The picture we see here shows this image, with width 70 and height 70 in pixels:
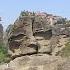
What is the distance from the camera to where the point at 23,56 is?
22719 millimetres

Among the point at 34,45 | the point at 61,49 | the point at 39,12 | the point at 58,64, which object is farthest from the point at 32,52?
the point at 39,12

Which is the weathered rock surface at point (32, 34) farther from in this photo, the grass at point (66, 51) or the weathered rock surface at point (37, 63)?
the weathered rock surface at point (37, 63)

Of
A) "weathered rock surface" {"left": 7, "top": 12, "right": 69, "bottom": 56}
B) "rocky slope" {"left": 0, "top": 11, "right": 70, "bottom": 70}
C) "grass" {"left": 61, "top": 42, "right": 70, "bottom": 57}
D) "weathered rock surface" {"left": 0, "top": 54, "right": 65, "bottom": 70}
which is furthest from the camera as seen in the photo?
"weathered rock surface" {"left": 7, "top": 12, "right": 69, "bottom": 56}

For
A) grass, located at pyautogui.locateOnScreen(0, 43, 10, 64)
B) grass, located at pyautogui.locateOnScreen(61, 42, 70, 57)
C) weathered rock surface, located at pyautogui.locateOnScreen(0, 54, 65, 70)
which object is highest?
grass, located at pyautogui.locateOnScreen(61, 42, 70, 57)

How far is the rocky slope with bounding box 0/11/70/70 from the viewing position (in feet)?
68.0

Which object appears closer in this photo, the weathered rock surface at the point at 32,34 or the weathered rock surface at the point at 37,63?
the weathered rock surface at the point at 37,63

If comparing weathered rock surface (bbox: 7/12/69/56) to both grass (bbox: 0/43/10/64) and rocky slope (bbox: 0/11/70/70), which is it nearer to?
rocky slope (bbox: 0/11/70/70)

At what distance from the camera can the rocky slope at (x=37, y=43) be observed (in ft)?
68.0

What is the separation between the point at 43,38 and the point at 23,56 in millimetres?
2617

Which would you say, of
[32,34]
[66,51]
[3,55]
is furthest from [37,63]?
[3,55]

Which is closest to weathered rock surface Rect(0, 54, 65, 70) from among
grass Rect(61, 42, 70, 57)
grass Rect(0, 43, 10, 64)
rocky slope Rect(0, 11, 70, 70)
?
rocky slope Rect(0, 11, 70, 70)

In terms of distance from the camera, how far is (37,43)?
23.9 metres

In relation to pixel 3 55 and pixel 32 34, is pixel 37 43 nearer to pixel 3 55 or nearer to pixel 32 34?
pixel 32 34

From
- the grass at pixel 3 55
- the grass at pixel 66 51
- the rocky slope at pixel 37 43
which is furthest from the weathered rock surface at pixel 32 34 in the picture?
the grass at pixel 3 55
